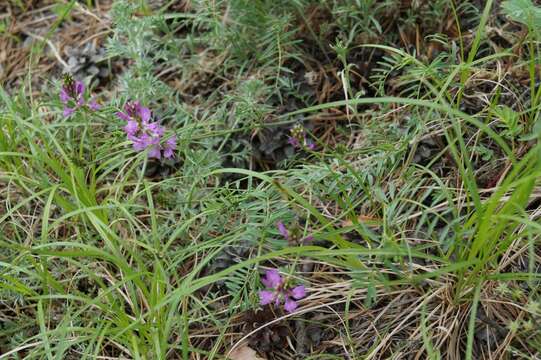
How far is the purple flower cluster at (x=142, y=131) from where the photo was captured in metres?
2.46

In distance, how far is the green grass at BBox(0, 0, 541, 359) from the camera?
7.02 ft

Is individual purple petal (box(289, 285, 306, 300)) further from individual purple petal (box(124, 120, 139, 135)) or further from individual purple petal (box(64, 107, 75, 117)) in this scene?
individual purple petal (box(64, 107, 75, 117))

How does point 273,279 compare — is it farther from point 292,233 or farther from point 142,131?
point 142,131

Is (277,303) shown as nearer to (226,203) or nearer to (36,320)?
(226,203)

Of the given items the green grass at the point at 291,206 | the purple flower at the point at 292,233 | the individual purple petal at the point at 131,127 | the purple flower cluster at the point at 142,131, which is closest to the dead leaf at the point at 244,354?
the green grass at the point at 291,206

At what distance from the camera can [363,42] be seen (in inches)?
120

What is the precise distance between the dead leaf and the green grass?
0.02 metres

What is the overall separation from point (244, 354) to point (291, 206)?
533 mm

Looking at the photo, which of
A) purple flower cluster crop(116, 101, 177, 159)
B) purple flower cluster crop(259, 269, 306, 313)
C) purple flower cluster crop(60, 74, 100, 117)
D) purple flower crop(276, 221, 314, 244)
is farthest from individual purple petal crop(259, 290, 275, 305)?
purple flower cluster crop(60, 74, 100, 117)

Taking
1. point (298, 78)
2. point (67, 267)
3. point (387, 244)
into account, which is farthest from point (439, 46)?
point (67, 267)

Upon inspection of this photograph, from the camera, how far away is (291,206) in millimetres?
2400

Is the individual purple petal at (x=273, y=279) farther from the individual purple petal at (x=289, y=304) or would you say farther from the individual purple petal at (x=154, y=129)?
the individual purple petal at (x=154, y=129)

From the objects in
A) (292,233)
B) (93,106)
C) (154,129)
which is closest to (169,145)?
(154,129)

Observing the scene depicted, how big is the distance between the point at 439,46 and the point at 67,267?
5.99 feet
